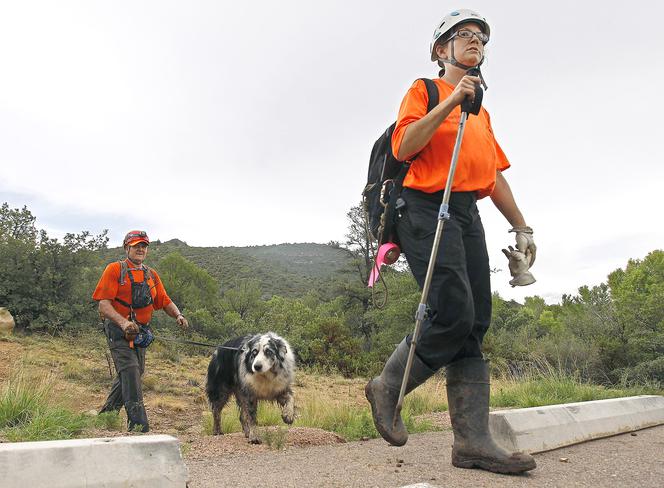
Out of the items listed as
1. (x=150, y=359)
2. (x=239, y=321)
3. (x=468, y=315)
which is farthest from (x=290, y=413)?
(x=239, y=321)

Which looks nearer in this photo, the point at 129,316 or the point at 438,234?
the point at 438,234

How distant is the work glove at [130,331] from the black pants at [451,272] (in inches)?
148

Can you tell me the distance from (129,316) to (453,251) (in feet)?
14.5

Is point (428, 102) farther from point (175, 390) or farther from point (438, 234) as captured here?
point (175, 390)

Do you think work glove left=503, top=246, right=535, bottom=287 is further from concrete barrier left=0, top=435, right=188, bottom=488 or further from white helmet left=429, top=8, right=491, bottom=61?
concrete barrier left=0, top=435, right=188, bottom=488

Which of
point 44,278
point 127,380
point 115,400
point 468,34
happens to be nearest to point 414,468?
point 468,34

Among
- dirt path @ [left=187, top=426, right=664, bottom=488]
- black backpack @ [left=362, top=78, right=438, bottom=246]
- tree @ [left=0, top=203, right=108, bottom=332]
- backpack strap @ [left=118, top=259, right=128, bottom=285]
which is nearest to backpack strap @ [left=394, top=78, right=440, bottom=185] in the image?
black backpack @ [left=362, top=78, right=438, bottom=246]

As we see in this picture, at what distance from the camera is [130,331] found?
6.08 meters

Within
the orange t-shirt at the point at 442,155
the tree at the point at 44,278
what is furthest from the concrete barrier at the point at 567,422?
the tree at the point at 44,278

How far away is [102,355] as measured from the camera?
15.0 m

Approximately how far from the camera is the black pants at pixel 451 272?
3025mm

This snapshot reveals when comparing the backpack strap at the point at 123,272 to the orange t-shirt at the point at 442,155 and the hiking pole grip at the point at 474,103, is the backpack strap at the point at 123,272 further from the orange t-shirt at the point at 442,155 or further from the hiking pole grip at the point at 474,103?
the hiking pole grip at the point at 474,103

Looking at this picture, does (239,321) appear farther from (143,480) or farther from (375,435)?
(143,480)

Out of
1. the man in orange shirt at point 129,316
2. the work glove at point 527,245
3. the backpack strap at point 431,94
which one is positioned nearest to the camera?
the backpack strap at point 431,94
